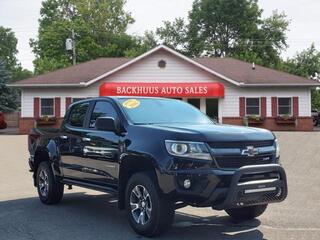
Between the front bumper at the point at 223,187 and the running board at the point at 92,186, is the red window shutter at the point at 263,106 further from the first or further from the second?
the front bumper at the point at 223,187

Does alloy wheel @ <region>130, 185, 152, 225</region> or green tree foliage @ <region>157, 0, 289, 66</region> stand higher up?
green tree foliage @ <region>157, 0, 289, 66</region>

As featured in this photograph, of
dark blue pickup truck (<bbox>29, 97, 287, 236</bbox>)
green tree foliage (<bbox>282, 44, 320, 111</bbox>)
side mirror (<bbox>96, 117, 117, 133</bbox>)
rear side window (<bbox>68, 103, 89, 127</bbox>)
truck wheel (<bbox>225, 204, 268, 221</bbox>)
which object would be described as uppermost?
Answer: green tree foliage (<bbox>282, 44, 320, 111</bbox>)

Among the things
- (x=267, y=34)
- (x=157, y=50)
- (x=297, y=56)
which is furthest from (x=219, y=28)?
(x=157, y=50)

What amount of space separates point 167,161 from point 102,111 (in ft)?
6.98

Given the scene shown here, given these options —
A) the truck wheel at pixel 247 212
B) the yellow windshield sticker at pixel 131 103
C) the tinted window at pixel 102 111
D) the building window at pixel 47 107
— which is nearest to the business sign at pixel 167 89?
the building window at pixel 47 107

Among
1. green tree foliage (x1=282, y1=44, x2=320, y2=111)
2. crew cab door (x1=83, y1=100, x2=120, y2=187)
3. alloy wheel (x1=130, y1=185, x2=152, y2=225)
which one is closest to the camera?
alloy wheel (x1=130, y1=185, x2=152, y2=225)

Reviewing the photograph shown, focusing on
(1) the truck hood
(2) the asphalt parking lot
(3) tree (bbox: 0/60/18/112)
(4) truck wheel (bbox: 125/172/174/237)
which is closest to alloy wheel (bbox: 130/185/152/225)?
(4) truck wheel (bbox: 125/172/174/237)

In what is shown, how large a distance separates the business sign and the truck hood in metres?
25.4

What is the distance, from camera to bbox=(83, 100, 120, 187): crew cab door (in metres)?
7.22

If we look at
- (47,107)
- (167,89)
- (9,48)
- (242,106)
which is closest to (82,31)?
(47,107)

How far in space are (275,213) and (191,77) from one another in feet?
82.6

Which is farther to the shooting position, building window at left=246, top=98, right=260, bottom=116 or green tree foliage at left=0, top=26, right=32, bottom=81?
green tree foliage at left=0, top=26, right=32, bottom=81

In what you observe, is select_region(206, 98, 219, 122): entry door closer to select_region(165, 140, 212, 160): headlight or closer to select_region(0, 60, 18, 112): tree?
select_region(0, 60, 18, 112): tree

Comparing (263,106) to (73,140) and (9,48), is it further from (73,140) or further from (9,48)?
(9,48)
